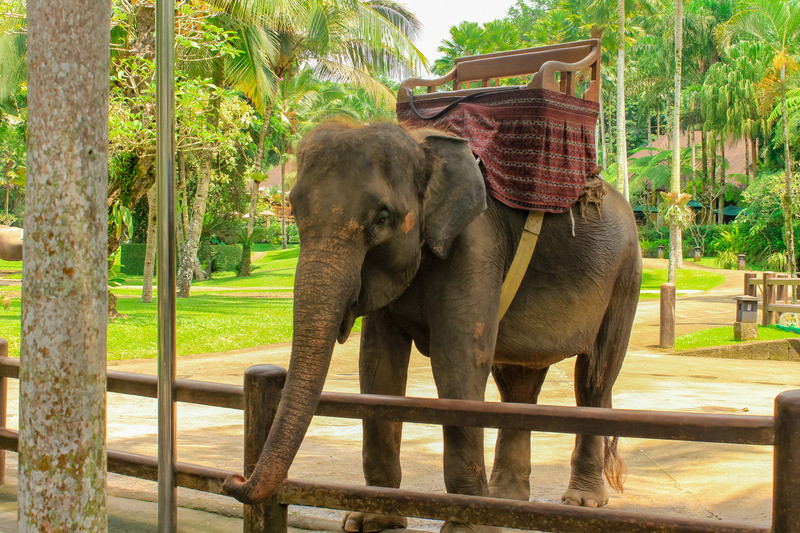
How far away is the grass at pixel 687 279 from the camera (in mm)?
28494

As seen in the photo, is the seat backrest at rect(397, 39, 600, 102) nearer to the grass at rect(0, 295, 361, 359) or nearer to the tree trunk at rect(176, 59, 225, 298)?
the grass at rect(0, 295, 361, 359)

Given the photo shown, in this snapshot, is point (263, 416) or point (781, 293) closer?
point (263, 416)

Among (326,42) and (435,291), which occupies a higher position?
(326,42)

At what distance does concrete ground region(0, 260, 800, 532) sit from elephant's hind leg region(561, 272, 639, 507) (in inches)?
11.7

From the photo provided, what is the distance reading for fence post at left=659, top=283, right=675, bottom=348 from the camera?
13734 millimetres

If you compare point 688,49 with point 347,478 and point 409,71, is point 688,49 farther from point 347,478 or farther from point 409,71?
point 347,478

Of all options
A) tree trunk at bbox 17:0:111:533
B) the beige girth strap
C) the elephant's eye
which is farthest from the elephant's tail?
tree trunk at bbox 17:0:111:533

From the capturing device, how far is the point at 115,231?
40.9ft

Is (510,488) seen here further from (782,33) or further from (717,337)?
(782,33)

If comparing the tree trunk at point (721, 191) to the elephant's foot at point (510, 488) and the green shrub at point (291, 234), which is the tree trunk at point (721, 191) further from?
the elephant's foot at point (510, 488)

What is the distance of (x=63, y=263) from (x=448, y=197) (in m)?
1.65

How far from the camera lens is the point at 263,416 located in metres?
3.46

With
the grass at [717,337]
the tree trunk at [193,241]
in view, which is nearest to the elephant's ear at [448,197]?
the grass at [717,337]

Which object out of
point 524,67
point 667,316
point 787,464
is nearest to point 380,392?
point 787,464
